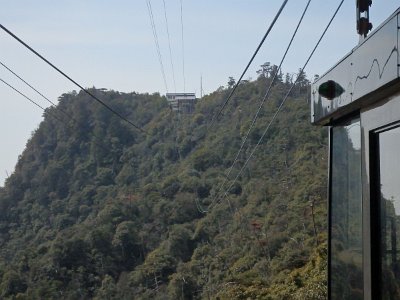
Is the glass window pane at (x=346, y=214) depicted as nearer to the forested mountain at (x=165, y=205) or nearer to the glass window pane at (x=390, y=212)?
the glass window pane at (x=390, y=212)

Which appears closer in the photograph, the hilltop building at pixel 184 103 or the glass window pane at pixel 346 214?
the glass window pane at pixel 346 214

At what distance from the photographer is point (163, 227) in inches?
1540

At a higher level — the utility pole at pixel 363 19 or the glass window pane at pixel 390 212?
the utility pole at pixel 363 19

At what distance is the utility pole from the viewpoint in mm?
2566

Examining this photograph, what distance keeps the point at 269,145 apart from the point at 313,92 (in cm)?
3450

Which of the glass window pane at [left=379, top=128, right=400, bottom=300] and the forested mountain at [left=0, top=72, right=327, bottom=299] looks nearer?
the glass window pane at [left=379, top=128, right=400, bottom=300]

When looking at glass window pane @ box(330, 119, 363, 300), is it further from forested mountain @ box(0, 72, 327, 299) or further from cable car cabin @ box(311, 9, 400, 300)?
forested mountain @ box(0, 72, 327, 299)

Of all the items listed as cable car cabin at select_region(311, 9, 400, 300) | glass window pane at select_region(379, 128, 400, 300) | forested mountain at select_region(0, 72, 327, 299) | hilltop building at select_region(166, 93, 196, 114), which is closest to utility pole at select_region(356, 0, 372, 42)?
cable car cabin at select_region(311, 9, 400, 300)

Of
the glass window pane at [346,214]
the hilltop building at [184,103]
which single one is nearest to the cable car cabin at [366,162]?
the glass window pane at [346,214]

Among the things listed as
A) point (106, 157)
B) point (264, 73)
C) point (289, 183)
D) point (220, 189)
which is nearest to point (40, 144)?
point (106, 157)

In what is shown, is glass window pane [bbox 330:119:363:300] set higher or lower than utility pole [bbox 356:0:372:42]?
lower


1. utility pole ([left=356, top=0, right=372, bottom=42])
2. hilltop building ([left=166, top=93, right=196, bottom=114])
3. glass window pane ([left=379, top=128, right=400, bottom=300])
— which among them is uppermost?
hilltop building ([left=166, top=93, right=196, bottom=114])

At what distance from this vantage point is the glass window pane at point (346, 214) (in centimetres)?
232

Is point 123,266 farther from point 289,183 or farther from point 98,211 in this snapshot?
point 289,183
